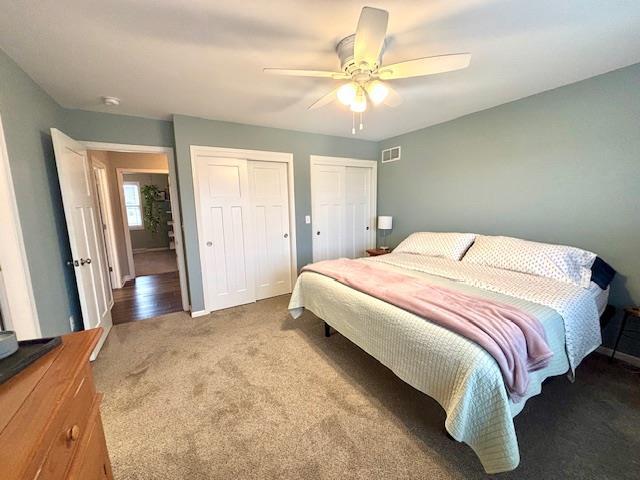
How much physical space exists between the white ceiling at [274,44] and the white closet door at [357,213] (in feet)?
5.68

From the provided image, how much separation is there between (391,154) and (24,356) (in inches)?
165

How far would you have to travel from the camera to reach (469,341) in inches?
51.1

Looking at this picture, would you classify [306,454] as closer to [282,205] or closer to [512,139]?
[282,205]

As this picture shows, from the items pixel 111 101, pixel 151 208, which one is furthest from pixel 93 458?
pixel 151 208

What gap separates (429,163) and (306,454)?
11.2 feet

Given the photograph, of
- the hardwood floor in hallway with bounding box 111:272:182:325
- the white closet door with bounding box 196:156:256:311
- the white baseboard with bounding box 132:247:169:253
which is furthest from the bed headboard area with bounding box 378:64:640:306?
the white baseboard with bounding box 132:247:169:253

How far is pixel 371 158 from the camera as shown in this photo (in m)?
4.26

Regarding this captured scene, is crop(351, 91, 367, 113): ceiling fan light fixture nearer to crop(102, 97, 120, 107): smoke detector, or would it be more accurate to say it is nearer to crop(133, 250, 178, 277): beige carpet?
crop(102, 97, 120, 107): smoke detector

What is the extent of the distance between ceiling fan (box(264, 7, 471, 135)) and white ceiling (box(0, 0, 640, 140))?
0.61ft

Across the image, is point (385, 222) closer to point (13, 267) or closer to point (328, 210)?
point (328, 210)

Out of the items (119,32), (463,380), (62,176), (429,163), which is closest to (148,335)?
(62,176)

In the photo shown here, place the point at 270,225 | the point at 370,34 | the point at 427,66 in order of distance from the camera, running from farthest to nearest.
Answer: the point at 270,225
the point at 427,66
the point at 370,34

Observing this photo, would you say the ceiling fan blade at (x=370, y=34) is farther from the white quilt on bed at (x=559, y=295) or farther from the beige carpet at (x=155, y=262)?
the beige carpet at (x=155, y=262)

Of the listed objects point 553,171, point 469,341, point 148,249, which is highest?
point 553,171
